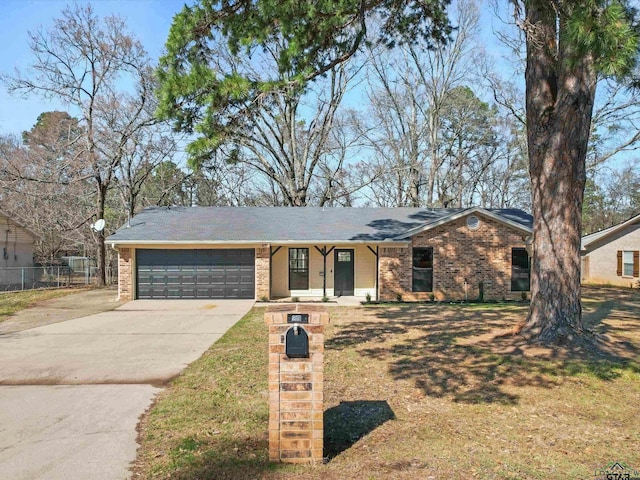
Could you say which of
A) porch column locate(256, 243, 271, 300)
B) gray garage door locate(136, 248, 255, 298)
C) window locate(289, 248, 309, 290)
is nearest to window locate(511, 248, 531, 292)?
window locate(289, 248, 309, 290)

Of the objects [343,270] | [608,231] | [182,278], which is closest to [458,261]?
[343,270]

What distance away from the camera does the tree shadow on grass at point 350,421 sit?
3820 mm

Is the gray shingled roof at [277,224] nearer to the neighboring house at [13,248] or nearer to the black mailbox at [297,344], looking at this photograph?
the neighboring house at [13,248]

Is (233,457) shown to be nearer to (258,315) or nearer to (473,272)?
(258,315)

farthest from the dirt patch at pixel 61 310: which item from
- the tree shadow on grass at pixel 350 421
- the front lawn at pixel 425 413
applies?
the tree shadow on grass at pixel 350 421

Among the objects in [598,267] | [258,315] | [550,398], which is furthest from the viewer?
[598,267]

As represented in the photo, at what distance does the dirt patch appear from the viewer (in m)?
11.0

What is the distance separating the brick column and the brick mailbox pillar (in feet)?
45.9

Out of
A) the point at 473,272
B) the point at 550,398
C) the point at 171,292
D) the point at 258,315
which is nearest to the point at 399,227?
the point at 473,272

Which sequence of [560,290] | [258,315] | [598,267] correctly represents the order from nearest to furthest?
[560,290] < [258,315] < [598,267]

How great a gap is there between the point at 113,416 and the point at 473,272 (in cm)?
1381

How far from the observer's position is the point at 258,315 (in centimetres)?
1234

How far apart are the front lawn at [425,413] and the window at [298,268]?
871 centimetres

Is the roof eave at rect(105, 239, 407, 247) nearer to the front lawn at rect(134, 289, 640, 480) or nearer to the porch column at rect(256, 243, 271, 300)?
the porch column at rect(256, 243, 271, 300)
